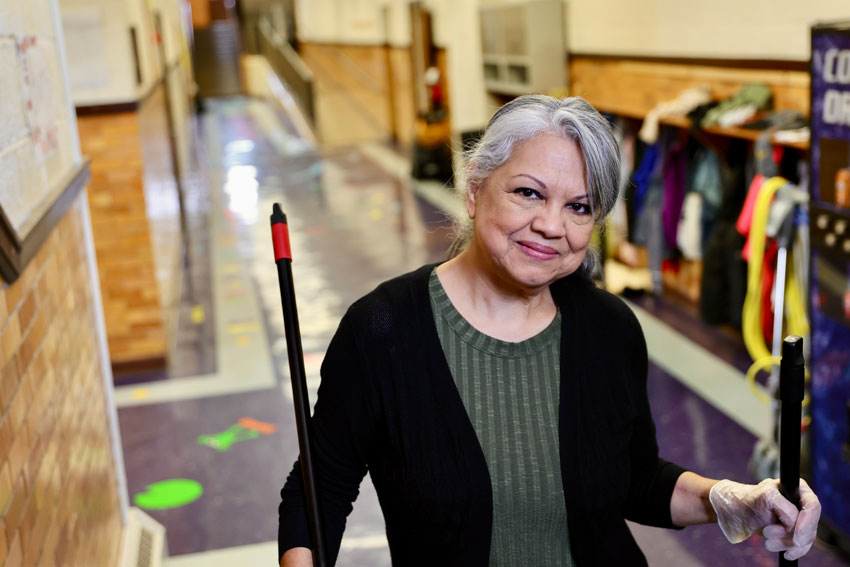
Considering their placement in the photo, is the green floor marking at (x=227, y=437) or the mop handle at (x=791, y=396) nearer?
the mop handle at (x=791, y=396)

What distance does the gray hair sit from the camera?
1.62m

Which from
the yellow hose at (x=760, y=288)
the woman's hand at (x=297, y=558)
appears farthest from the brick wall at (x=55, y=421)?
the yellow hose at (x=760, y=288)

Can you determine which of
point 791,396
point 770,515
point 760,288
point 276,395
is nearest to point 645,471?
point 770,515

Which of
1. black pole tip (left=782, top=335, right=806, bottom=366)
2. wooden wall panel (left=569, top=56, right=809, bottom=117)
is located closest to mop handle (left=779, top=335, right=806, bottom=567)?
black pole tip (left=782, top=335, right=806, bottom=366)

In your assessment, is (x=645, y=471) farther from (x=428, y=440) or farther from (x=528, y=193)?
(x=528, y=193)

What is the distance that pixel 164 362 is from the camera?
5.88 meters

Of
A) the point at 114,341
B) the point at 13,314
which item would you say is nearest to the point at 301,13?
the point at 114,341

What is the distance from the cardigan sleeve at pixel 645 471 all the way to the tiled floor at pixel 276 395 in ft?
2.82

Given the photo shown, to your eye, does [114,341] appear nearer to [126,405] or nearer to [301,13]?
[126,405]

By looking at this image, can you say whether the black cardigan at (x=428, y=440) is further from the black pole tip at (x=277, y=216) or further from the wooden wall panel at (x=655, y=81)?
the wooden wall panel at (x=655, y=81)

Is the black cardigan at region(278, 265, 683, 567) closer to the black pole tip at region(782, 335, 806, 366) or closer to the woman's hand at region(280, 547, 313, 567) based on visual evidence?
the woman's hand at region(280, 547, 313, 567)

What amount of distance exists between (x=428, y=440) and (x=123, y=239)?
14.9ft

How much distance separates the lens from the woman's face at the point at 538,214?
63.9 inches

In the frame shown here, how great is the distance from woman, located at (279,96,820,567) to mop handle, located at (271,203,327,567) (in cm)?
12
